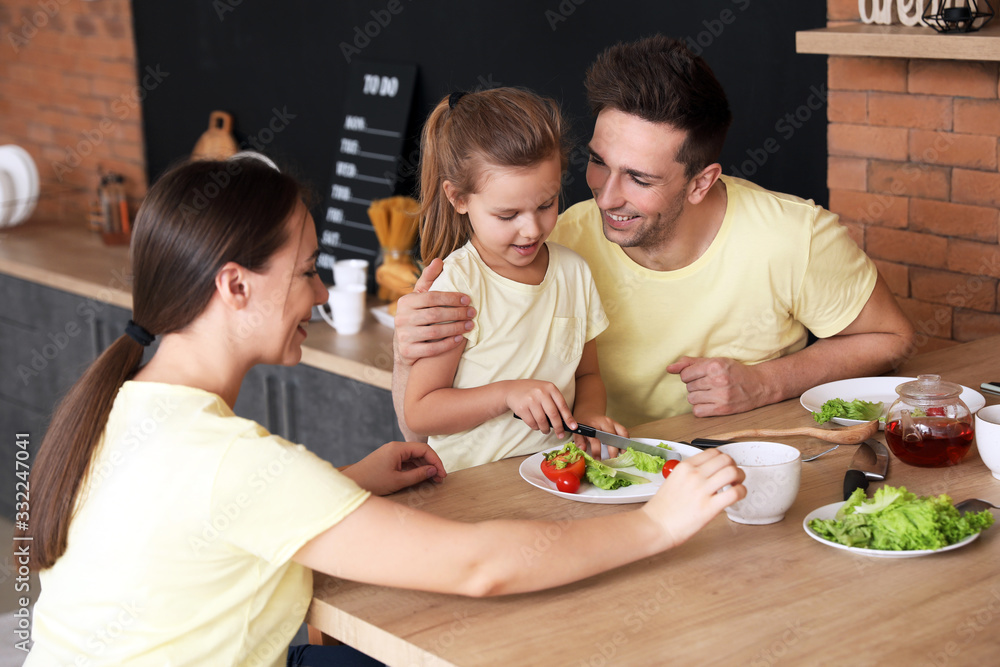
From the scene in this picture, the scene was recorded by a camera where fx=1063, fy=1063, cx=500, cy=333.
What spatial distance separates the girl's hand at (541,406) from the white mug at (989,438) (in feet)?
1.73

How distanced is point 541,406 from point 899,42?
1.20 metres

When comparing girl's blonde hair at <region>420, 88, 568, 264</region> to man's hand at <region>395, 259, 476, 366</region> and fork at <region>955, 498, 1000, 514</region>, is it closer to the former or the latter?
man's hand at <region>395, 259, 476, 366</region>

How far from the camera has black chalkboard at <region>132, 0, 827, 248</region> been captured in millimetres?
2500

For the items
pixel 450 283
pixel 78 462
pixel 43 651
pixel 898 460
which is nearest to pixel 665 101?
pixel 450 283

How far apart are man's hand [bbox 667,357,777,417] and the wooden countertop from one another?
1.08 meters

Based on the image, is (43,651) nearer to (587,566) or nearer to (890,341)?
(587,566)

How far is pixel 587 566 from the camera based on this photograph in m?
1.13

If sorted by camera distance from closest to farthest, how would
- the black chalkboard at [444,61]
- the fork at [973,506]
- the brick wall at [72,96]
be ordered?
the fork at [973,506]
the black chalkboard at [444,61]
the brick wall at [72,96]

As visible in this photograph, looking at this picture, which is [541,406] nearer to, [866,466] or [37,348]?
[866,466]

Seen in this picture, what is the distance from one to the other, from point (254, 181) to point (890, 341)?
3.89 ft

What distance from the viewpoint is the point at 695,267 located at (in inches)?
74.5

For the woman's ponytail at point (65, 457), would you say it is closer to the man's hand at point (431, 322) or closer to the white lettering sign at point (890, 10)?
the man's hand at point (431, 322)

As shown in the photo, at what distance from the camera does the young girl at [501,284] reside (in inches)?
63.8

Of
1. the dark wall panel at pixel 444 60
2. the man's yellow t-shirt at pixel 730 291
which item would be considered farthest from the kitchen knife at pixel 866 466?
the dark wall panel at pixel 444 60
